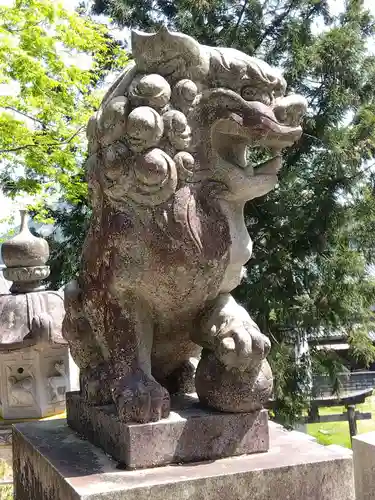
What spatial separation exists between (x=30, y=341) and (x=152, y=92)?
136 inches

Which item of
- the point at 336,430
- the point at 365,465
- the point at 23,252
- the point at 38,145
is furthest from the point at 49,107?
the point at 336,430

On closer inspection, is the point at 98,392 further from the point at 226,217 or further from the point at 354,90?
the point at 354,90

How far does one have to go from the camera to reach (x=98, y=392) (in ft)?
6.95

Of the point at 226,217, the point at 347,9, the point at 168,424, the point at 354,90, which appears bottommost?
the point at 168,424

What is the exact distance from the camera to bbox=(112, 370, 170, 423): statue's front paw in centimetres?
181

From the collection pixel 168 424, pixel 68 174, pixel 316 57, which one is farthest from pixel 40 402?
pixel 316 57

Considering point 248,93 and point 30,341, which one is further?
point 30,341

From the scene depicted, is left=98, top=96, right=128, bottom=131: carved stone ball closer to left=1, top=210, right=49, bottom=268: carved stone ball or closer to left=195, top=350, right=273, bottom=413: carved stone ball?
left=195, top=350, right=273, bottom=413: carved stone ball

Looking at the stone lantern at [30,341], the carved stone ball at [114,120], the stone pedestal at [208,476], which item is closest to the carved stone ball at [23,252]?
the stone lantern at [30,341]

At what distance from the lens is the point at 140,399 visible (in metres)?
1.82

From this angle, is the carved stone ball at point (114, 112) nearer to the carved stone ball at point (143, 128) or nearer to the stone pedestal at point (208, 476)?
the carved stone ball at point (143, 128)

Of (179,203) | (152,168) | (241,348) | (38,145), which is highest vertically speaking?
(38,145)

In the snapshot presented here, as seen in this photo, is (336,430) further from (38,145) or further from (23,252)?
(23,252)

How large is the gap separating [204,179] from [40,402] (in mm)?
3757
